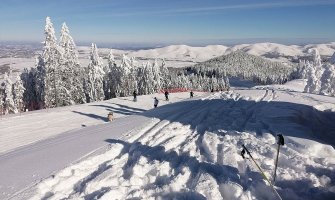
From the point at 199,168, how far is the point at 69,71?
5429 cm

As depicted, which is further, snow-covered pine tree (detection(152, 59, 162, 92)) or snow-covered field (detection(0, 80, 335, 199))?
snow-covered pine tree (detection(152, 59, 162, 92))

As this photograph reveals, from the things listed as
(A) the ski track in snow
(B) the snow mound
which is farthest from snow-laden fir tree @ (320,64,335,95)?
(A) the ski track in snow

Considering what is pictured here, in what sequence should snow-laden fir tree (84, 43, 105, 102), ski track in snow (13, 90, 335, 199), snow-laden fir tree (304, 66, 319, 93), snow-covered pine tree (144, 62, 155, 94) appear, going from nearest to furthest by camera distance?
ski track in snow (13, 90, 335, 199) → snow-laden fir tree (84, 43, 105, 102) → snow-laden fir tree (304, 66, 319, 93) → snow-covered pine tree (144, 62, 155, 94)

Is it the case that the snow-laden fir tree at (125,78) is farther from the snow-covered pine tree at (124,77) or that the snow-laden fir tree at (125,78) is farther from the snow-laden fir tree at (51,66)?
the snow-laden fir tree at (51,66)

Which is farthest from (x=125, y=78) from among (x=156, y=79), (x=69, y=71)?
(x=69, y=71)

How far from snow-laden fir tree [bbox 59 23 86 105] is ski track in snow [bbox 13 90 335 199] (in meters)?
45.5

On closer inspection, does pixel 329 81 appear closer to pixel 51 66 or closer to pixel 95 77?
pixel 95 77

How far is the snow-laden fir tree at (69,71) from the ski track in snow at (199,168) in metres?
45.5

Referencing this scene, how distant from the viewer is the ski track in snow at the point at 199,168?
10.2 m

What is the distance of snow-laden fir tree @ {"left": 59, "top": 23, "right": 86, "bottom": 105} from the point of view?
61.3 meters

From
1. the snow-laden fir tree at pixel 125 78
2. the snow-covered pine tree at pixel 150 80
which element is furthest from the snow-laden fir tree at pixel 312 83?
the snow-laden fir tree at pixel 125 78

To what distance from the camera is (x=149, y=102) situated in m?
47.2

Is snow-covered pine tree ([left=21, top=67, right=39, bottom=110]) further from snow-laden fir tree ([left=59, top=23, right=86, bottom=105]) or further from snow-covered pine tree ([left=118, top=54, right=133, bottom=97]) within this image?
snow-covered pine tree ([left=118, top=54, right=133, bottom=97])

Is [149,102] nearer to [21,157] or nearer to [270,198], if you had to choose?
[21,157]
